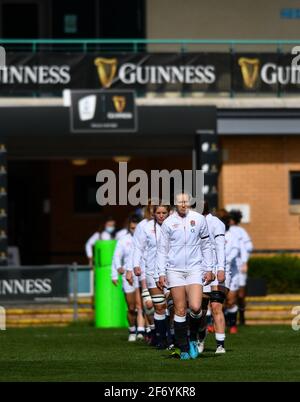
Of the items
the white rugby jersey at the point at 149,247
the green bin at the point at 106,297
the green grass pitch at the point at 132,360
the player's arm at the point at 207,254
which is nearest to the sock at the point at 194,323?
the green grass pitch at the point at 132,360

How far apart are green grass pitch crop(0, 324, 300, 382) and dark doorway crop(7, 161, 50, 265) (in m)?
15.7

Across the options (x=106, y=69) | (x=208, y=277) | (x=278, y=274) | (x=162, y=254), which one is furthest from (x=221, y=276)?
(x=106, y=69)

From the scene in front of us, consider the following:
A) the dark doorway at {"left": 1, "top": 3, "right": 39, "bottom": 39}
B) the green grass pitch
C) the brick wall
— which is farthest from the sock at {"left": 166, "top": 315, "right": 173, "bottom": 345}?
the dark doorway at {"left": 1, "top": 3, "right": 39, "bottom": 39}

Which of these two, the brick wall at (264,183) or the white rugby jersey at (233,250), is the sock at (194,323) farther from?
the brick wall at (264,183)

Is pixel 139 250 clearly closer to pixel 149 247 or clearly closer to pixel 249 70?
pixel 149 247

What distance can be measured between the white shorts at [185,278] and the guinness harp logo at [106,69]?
1639cm

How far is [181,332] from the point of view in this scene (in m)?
19.4

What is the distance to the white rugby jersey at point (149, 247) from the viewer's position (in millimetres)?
22141

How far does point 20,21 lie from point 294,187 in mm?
8432

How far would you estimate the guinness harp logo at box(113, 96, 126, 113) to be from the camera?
1378 inches

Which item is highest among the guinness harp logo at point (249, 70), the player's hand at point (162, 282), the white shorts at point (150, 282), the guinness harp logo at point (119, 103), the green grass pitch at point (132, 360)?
the guinness harp logo at point (249, 70)

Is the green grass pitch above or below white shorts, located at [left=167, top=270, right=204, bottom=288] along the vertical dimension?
below

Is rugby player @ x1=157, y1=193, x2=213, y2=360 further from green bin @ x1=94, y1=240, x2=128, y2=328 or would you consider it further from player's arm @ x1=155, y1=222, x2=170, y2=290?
green bin @ x1=94, y1=240, x2=128, y2=328
